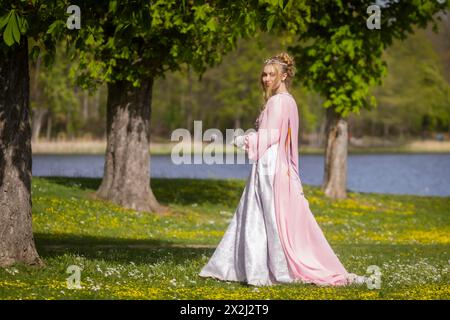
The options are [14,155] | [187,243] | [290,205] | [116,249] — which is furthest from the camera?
[187,243]

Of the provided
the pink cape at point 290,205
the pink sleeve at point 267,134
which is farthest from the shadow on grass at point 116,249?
the pink sleeve at point 267,134

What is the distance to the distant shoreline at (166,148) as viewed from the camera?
50.1m

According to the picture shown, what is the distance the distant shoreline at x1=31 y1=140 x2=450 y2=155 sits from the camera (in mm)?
50062

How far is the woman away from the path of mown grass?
0.98ft

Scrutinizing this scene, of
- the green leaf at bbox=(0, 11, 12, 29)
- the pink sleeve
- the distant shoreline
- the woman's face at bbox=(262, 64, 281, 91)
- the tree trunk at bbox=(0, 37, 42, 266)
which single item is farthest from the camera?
the distant shoreline

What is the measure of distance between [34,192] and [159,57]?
492cm

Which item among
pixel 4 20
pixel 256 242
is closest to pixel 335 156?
pixel 256 242

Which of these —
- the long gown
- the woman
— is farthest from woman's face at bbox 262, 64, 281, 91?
the long gown

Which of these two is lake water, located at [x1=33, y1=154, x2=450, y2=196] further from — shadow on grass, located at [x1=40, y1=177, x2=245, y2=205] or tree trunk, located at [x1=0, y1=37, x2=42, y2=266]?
tree trunk, located at [x1=0, y1=37, x2=42, y2=266]

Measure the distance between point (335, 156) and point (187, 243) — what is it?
12371mm

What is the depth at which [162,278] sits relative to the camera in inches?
424

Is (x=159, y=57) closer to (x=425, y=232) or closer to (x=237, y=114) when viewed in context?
(x=425, y=232)

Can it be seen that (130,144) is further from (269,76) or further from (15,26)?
(15,26)

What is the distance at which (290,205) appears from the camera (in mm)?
10633
